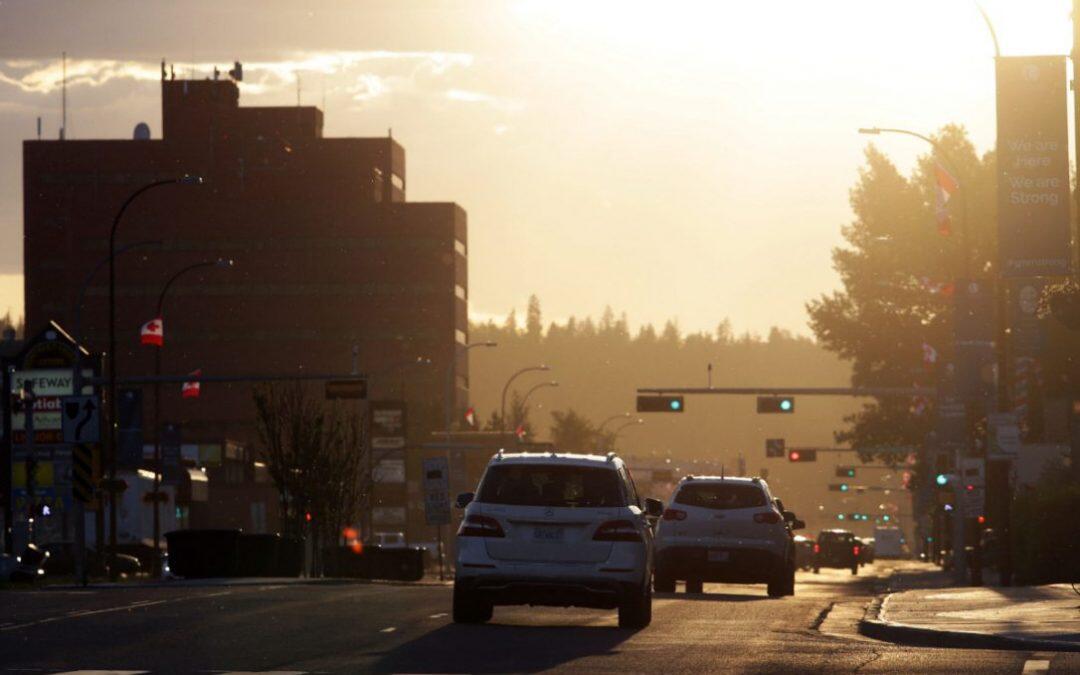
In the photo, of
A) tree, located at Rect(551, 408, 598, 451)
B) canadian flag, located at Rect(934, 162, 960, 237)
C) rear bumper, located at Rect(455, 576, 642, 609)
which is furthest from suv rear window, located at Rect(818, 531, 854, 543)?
tree, located at Rect(551, 408, 598, 451)

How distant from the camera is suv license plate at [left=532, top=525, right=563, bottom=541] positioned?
2055 cm

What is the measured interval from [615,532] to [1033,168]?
19733mm

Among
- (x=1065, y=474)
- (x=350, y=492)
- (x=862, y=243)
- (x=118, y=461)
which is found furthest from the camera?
(x=862, y=243)

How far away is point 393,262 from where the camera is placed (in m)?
164

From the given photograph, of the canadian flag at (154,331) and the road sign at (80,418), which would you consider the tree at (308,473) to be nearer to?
the canadian flag at (154,331)

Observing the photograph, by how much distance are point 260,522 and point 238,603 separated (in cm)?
9571

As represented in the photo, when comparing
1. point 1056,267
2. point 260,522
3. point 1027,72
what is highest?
point 1027,72

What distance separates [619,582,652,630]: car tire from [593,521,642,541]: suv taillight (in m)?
0.60

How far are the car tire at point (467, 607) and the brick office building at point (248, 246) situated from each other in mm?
139945

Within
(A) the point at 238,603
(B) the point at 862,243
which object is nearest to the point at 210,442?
(B) the point at 862,243

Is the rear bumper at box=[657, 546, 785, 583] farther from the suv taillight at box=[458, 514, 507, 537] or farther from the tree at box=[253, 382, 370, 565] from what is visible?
the tree at box=[253, 382, 370, 565]

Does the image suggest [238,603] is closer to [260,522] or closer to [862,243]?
[862,243]

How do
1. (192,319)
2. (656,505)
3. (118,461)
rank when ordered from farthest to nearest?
(192,319), (118,461), (656,505)

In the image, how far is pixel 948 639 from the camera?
61.6ft
